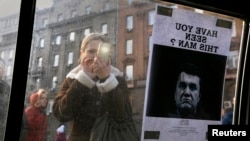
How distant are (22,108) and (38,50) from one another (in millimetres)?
424

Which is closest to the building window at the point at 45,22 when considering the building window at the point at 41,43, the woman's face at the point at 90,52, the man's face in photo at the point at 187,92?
the building window at the point at 41,43

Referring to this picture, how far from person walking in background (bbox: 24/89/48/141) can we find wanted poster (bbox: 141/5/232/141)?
2.70 ft

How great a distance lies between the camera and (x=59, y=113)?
7.14ft

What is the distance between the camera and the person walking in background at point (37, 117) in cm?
205

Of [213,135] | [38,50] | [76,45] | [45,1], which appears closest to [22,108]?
[38,50]

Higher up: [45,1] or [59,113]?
[45,1]

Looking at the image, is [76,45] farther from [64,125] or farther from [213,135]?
[213,135]

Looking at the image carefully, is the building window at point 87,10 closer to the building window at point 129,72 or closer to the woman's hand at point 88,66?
the woman's hand at point 88,66

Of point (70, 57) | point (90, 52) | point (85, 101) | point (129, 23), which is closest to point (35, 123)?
point (85, 101)

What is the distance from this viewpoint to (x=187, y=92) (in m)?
2.63

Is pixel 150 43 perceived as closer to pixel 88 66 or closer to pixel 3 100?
pixel 88 66

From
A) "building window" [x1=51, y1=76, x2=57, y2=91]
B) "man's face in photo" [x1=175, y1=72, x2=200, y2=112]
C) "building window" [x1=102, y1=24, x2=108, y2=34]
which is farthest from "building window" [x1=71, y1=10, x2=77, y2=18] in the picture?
"man's face in photo" [x1=175, y1=72, x2=200, y2=112]

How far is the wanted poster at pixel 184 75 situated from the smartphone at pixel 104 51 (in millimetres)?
381

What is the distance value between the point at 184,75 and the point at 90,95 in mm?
897
